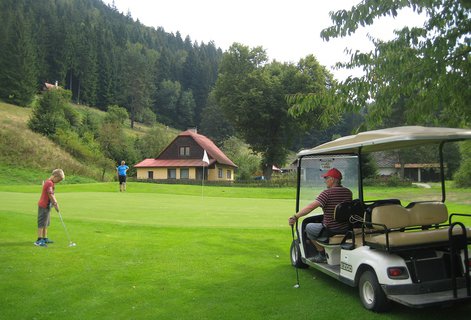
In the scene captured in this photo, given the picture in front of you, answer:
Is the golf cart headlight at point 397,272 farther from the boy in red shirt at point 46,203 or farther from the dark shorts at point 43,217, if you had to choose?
the dark shorts at point 43,217

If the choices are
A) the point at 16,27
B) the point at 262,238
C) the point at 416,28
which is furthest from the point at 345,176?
the point at 16,27

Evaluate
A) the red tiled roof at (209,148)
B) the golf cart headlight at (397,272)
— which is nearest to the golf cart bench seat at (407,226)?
the golf cart headlight at (397,272)

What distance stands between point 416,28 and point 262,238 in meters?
6.04

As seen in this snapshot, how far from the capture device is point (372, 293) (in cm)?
519

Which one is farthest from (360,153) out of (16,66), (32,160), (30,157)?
(16,66)

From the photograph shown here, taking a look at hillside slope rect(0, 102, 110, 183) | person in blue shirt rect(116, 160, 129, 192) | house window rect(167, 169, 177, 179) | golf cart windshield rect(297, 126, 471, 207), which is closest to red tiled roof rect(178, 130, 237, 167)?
house window rect(167, 169, 177, 179)

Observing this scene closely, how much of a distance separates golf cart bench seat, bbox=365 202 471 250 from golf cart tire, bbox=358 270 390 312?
386 millimetres

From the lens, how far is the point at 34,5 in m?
108

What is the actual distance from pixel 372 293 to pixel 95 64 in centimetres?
10746

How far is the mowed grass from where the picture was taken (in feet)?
17.5

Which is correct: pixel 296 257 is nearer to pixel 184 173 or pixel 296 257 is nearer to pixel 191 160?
pixel 191 160

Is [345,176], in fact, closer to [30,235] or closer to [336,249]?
[336,249]

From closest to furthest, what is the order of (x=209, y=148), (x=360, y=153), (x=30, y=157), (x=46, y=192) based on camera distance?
(x=360, y=153) < (x=46, y=192) < (x=30, y=157) < (x=209, y=148)

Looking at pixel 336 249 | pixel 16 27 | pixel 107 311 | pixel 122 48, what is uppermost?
pixel 122 48
